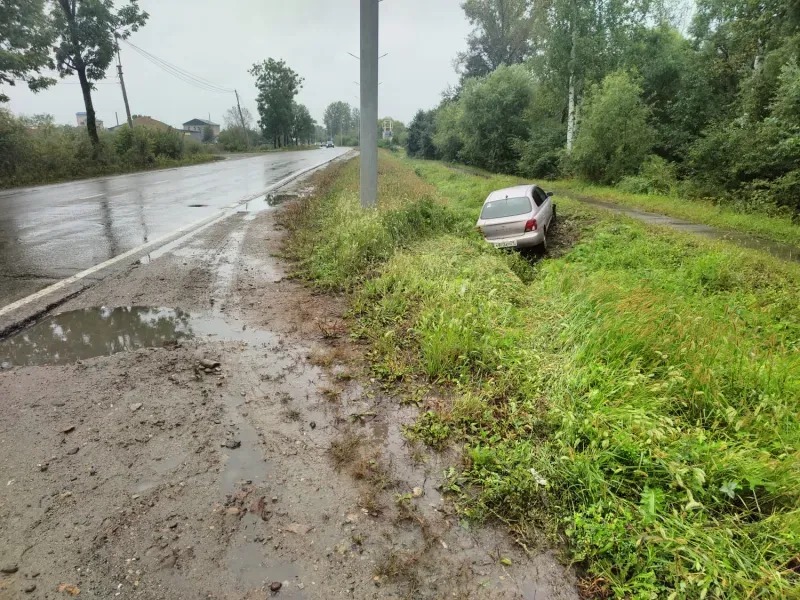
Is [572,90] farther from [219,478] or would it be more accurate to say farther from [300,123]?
[300,123]

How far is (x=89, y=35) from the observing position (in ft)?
81.1

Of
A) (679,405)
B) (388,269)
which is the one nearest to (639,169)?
(388,269)

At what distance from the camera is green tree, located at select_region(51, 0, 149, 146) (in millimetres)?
24141

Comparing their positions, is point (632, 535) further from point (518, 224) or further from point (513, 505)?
point (518, 224)

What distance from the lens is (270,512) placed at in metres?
2.48

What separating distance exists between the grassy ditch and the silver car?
2.40 metres

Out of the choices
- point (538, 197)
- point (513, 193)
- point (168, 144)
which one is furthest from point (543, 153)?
point (168, 144)

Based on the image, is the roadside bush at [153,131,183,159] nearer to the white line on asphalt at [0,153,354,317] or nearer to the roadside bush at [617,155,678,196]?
the white line on asphalt at [0,153,354,317]

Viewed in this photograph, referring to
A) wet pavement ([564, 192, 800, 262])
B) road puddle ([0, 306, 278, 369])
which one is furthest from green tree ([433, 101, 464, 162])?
road puddle ([0, 306, 278, 369])

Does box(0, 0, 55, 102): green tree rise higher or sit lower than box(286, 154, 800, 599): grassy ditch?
higher

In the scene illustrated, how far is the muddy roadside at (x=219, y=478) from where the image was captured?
6.93 feet

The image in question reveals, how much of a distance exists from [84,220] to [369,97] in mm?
7295

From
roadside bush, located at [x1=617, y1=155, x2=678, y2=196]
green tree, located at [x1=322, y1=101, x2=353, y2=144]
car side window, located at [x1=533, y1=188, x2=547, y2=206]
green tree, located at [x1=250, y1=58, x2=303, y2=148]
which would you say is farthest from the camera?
green tree, located at [x1=322, y1=101, x2=353, y2=144]

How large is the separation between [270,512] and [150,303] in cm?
387
